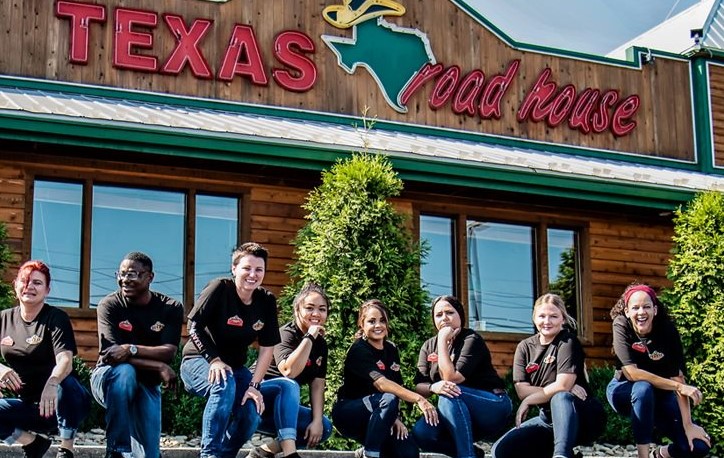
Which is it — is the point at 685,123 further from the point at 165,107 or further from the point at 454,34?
the point at 165,107

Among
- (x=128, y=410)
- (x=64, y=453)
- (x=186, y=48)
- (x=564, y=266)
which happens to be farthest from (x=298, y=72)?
(x=64, y=453)

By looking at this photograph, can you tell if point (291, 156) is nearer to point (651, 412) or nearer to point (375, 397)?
point (375, 397)

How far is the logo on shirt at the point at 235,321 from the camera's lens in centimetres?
751

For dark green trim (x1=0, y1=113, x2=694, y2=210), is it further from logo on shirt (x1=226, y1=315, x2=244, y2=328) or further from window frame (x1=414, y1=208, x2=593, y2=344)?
logo on shirt (x1=226, y1=315, x2=244, y2=328)

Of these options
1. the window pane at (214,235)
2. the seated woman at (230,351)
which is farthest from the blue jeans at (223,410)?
the window pane at (214,235)

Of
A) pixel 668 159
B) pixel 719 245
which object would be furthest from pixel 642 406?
pixel 668 159

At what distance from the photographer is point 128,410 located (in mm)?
7211

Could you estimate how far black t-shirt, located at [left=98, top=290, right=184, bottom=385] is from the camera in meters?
7.37

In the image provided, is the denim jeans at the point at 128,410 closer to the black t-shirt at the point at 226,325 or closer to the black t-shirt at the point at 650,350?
the black t-shirt at the point at 226,325

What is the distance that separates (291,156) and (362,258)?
1558 mm

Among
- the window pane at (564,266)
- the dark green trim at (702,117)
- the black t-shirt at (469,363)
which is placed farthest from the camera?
the dark green trim at (702,117)

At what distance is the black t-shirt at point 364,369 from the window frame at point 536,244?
18.1 ft

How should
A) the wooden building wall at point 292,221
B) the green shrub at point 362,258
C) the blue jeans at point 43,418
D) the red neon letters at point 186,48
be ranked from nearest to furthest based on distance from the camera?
the blue jeans at point 43,418 → the green shrub at point 362,258 → the wooden building wall at point 292,221 → the red neon letters at point 186,48

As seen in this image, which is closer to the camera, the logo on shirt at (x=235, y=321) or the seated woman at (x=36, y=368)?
the seated woman at (x=36, y=368)
